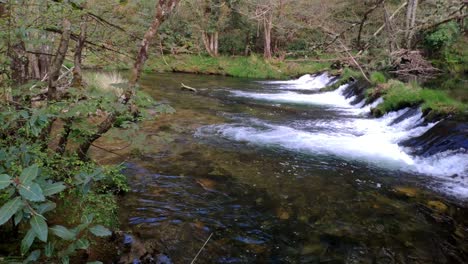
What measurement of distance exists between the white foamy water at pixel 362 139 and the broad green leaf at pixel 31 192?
5659 mm

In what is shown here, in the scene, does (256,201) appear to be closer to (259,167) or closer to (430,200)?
(259,167)

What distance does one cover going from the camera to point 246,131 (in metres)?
8.76

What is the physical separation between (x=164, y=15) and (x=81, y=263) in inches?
82.6

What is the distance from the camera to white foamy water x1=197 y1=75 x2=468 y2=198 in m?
6.52

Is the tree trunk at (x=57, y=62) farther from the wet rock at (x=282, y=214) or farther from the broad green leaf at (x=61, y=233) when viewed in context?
the wet rock at (x=282, y=214)

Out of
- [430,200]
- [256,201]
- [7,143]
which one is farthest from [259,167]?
[7,143]

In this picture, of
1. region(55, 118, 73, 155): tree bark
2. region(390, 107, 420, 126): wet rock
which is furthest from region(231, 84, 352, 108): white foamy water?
region(55, 118, 73, 155): tree bark

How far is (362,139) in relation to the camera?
8.40 meters

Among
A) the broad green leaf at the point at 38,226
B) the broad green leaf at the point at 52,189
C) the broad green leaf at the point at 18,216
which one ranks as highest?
the broad green leaf at the point at 52,189

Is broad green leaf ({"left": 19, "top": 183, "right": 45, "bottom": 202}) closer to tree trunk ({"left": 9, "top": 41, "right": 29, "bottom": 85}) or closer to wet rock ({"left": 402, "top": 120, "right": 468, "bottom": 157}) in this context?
tree trunk ({"left": 9, "top": 41, "right": 29, "bottom": 85})

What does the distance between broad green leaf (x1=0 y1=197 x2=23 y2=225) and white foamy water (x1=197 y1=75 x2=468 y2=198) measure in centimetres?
571

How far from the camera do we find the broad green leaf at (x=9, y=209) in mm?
1226

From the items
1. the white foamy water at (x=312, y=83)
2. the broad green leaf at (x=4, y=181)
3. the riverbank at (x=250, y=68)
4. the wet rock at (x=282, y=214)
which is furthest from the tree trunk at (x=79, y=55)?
the riverbank at (x=250, y=68)

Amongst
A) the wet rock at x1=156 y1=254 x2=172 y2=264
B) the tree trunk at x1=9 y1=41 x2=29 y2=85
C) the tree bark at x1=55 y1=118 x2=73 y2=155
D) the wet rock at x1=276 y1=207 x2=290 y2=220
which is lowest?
the wet rock at x1=276 y1=207 x2=290 y2=220
